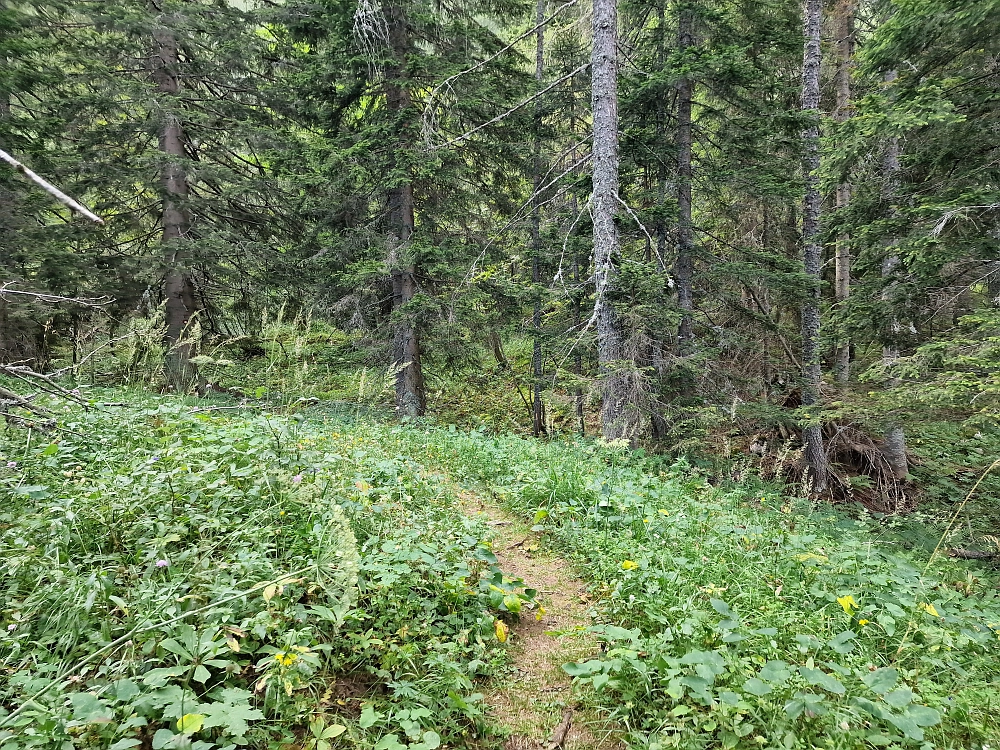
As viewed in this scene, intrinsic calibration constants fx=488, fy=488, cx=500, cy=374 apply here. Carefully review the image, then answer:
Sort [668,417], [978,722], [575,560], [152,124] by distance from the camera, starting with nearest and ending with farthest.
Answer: [978,722] < [575,560] < [668,417] < [152,124]

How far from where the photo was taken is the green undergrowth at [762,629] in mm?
2115

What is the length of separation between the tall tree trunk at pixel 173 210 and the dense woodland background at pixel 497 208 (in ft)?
0.18

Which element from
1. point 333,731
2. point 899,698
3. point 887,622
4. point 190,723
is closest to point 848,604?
point 887,622

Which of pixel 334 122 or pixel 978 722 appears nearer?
pixel 978 722

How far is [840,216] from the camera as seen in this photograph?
6.46 m

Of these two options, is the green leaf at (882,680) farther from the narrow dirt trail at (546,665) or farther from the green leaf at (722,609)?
the narrow dirt trail at (546,665)

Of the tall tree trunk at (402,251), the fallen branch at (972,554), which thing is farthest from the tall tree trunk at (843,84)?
the tall tree trunk at (402,251)

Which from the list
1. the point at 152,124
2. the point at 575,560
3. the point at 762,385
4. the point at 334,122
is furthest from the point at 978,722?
the point at 152,124

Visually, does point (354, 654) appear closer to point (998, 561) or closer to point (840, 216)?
point (998, 561)

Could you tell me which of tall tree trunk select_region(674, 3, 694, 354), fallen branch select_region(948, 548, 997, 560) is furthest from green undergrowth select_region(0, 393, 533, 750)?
tall tree trunk select_region(674, 3, 694, 354)

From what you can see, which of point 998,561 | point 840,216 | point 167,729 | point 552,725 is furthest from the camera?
point 840,216

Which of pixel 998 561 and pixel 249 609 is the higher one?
pixel 249 609

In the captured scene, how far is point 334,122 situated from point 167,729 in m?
11.4

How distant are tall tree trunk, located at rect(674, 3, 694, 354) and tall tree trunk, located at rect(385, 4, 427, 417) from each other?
4.95 meters
